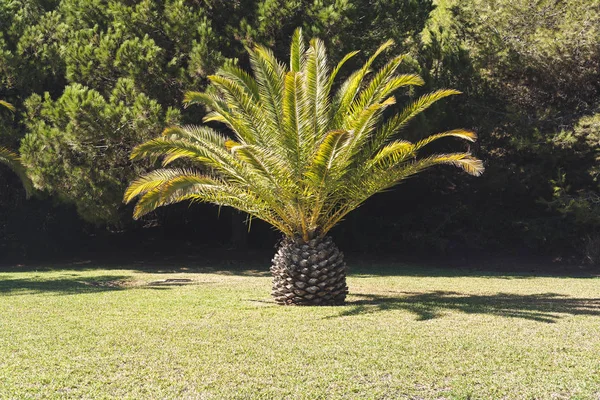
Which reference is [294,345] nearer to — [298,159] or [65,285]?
[298,159]

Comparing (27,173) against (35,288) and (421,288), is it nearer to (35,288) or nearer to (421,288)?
(35,288)

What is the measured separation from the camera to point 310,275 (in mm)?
10219

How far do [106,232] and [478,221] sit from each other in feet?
46.6

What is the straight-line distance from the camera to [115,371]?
5730 mm

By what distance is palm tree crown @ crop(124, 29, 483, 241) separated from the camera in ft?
31.5

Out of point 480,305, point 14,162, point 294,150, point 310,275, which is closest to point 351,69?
point 294,150

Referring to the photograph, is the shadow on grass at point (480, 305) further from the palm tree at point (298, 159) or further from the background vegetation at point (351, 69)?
the background vegetation at point (351, 69)

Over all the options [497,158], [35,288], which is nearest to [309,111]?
[35,288]

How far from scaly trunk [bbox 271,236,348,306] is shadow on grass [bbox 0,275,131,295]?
13.7ft

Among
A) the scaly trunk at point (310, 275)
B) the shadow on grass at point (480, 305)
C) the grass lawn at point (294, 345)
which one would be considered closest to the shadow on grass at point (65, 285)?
the grass lawn at point (294, 345)

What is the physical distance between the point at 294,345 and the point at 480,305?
4.61 m

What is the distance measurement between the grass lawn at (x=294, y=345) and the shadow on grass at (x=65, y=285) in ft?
0.58

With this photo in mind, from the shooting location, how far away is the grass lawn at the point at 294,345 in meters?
5.33

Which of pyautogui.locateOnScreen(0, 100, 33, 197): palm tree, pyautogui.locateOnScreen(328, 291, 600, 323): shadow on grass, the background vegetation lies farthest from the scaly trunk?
pyautogui.locateOnScreen(0, 100, 33, 197): palm tree
